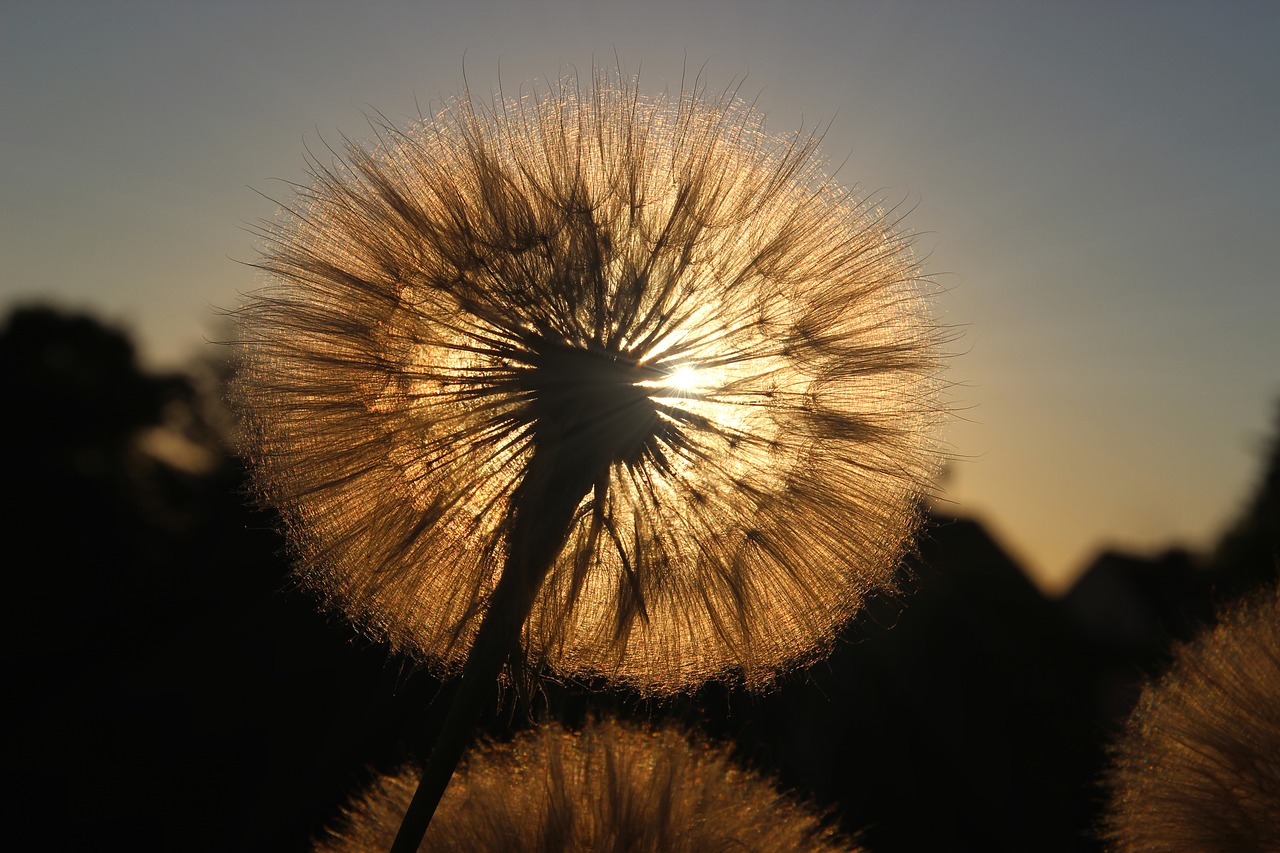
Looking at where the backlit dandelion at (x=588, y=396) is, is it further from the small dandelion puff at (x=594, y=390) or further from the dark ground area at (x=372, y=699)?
the dark ground area at (x=372, y=699)

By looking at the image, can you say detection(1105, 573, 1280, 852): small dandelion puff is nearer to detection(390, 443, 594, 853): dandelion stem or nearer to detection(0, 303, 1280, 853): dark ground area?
detection(0, 303, 1280, 853): dark ground area

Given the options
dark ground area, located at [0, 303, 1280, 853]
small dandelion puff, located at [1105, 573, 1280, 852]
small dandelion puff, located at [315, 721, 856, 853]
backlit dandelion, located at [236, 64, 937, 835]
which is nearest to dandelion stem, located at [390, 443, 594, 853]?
backlit dandelion, located at [236, 64, 937, 835]

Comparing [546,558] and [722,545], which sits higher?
[722,545]

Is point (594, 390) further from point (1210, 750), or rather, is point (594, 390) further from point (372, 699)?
point (372, 699)

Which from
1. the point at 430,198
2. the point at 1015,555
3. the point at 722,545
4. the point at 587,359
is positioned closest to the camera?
the point at 587,359

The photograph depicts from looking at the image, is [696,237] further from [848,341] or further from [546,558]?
[546,558]

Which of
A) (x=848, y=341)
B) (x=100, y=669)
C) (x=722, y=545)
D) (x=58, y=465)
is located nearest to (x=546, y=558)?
(x=722, y=545)

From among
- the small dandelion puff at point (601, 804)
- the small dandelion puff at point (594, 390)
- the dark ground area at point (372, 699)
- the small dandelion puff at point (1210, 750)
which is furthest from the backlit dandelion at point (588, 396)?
the small dandelion puff at point (1210, 750)
